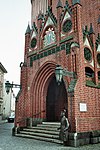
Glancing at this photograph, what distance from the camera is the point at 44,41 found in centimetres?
1441

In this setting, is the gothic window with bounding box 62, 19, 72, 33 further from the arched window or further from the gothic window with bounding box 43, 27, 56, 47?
the arched window

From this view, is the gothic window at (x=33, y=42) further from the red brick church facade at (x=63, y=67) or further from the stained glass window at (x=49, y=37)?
the stained glass window at (x=49, y=37)

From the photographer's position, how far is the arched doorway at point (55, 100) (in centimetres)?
1548

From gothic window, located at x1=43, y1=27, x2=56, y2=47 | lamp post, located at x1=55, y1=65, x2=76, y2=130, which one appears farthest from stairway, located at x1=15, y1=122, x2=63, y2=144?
gothic window, located at x1=43, y1=27, x2=56, y2=47

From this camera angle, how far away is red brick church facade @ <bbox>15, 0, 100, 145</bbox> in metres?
10.7

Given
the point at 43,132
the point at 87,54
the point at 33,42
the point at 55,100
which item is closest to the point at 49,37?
the point at 33,42

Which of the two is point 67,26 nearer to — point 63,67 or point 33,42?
point 63,67

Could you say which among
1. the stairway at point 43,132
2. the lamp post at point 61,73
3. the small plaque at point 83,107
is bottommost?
the stairway at point 43,132

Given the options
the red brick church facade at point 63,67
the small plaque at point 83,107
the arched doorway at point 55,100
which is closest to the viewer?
the small plaque at point 83,107

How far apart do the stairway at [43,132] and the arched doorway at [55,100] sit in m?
2.09

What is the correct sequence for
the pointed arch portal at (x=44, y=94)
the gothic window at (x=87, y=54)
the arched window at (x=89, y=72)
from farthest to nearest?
the pointed arch portal at (x=44, y=94), the arched window at (x=89, y=72), the gothic window at (x=87, y=54)

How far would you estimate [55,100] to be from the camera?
629 inches

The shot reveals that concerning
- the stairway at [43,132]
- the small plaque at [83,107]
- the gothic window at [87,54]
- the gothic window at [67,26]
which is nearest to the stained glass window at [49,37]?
the gothic window at [67,26]

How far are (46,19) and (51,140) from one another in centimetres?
852
